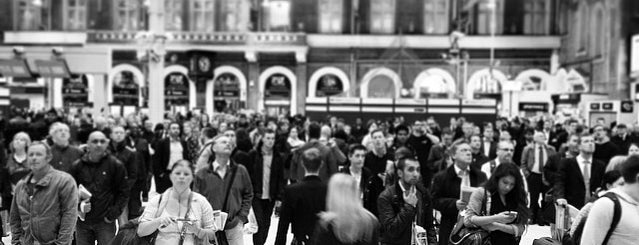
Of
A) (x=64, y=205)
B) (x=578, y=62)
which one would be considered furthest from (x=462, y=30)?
(x=64, y=205)

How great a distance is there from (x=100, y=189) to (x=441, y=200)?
10.4 feet

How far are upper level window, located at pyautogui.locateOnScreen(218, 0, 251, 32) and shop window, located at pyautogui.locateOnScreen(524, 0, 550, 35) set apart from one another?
13338mm

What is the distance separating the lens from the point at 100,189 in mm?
7176

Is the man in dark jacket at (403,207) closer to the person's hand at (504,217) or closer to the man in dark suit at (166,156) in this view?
the person's hand at (504,217)

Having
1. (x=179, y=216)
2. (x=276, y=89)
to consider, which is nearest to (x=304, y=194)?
(x=179, y=216)

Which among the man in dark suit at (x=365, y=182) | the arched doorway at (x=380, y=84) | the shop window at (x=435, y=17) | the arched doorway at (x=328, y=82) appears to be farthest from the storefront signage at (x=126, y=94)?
the man in dark suit at (x=365, y=182)

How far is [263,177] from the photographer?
30.0 ft

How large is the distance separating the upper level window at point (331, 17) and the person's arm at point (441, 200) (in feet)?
100

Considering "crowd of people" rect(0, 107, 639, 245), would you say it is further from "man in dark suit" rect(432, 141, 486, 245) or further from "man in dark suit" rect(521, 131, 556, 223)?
"man in dark suit" rect(521, 131, 556, 223)

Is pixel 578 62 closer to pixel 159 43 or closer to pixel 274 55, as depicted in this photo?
pixel 274 55

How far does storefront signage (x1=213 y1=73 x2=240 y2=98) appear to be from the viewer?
1436 inches

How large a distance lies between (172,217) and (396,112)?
2186 centimetres

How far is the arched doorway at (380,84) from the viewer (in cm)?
3647

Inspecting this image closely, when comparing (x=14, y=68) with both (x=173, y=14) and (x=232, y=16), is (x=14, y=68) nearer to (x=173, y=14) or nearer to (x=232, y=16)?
(x=173, y=14)
